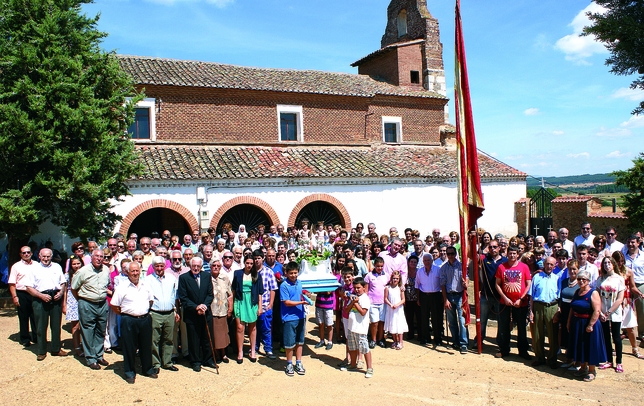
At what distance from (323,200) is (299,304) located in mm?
10240

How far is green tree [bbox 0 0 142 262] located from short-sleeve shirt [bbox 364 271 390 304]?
20.4 ft

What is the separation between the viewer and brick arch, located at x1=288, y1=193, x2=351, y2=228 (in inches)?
686

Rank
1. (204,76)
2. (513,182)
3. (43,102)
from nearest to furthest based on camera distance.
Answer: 1. (43,102)
2. (204,76)
3. (513,182)

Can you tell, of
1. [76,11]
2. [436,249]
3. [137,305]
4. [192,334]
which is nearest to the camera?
[137,305]

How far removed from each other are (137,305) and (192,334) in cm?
94

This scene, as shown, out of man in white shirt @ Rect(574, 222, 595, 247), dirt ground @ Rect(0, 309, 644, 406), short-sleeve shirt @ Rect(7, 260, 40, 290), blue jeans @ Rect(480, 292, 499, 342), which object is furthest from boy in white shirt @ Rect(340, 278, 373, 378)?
man in white shirt @ Rect(574, 222, 595, 247)

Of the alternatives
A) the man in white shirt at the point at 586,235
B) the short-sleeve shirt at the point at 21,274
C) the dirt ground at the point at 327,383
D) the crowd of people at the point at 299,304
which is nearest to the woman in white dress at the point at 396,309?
the crowd of people at the point at 299,304

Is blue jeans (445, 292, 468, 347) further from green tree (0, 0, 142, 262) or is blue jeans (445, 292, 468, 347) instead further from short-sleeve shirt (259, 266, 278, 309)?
green tree (0, 0, 142, 262)

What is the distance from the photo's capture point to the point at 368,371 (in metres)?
7.56

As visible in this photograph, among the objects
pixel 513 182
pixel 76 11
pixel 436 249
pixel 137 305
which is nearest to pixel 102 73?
pixel 76 11

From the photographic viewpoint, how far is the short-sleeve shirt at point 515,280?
8211 mm

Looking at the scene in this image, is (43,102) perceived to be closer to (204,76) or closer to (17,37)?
(17,37)

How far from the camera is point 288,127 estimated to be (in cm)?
1997

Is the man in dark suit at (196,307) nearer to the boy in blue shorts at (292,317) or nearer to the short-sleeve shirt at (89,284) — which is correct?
the boy in blue shorts at (292,317)
